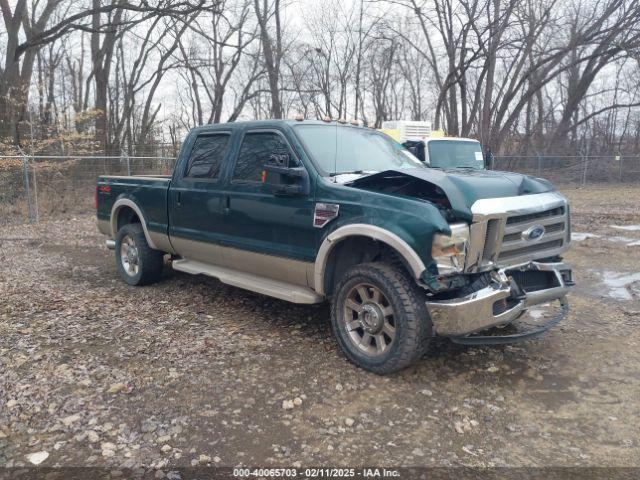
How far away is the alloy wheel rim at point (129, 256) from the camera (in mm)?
6578

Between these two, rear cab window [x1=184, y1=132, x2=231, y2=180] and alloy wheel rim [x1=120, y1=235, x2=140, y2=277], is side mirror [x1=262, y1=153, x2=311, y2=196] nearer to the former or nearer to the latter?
rear cab window [x1=184, y1=132, x2=231, y2=180]

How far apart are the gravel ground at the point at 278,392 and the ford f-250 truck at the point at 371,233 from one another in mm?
388

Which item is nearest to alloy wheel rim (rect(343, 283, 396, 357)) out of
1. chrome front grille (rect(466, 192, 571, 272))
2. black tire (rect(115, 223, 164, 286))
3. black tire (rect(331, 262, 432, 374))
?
black tire (rect(331, 262, 432, 374))

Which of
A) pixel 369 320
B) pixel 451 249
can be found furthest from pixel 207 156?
pixel 451 249

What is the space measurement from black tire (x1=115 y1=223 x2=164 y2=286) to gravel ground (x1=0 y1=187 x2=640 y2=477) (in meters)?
0.53

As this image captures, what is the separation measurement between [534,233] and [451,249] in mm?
821

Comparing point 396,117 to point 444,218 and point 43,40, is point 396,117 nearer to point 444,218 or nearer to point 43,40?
point 43,40

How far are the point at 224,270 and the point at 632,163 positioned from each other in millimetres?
26201

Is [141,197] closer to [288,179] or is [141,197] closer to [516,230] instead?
[288,179]

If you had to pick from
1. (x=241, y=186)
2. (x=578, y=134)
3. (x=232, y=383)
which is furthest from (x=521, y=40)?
(x=232, y=383)

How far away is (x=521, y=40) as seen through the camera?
21375 millimetres

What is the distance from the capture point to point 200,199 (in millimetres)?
5457

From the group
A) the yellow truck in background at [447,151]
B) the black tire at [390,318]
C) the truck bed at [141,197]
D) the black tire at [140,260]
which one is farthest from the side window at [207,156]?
the yellow truck in background at [447,151]

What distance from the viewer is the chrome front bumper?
3580mm
